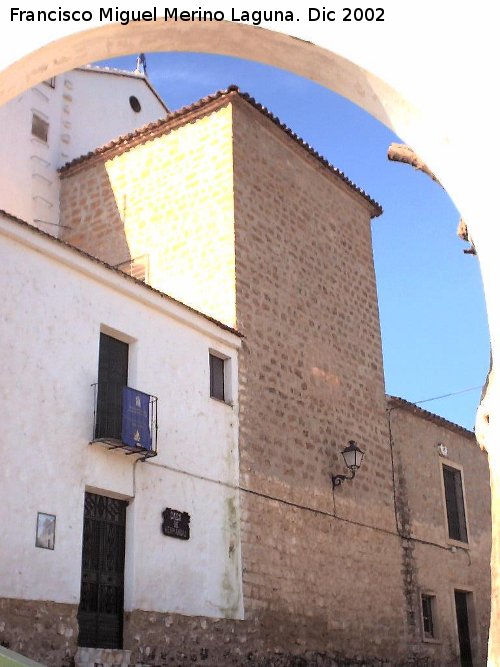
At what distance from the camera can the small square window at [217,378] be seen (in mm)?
11547

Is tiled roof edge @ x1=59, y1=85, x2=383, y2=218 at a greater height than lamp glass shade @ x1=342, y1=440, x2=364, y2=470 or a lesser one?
greater

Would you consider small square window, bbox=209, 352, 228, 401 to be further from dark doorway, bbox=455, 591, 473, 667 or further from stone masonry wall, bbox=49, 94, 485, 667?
dark doorway, bbox=455, 591, 473, 667

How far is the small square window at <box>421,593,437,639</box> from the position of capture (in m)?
14.1

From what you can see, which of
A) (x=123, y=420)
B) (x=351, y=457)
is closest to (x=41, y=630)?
(x=123, y=420)

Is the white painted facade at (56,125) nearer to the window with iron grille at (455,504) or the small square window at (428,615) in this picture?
the window with iron grille at (455,504)

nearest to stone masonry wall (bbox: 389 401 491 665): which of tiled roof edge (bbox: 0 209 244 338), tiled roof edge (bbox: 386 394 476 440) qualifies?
tiled roof edge (bbox: 386 394 476 440)

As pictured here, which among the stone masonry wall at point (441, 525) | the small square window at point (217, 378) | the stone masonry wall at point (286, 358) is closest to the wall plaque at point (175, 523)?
the stone masonry wall at point (286, 358)

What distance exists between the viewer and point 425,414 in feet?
52.1

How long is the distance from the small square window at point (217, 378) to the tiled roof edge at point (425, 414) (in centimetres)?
425

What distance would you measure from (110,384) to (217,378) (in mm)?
2096

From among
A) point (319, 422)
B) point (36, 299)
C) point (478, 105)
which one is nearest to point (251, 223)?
point (319, 422)

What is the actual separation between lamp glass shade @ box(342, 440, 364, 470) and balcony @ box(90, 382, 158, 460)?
3903 millimetres

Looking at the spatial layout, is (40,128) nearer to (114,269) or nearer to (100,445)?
(114,269)

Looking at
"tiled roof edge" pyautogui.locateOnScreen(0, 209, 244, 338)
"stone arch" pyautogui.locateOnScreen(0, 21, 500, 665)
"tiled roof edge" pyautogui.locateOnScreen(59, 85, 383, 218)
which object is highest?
"tiled roof edge" pyautogui.locateOnScreen(59, 85, 383, 218)
